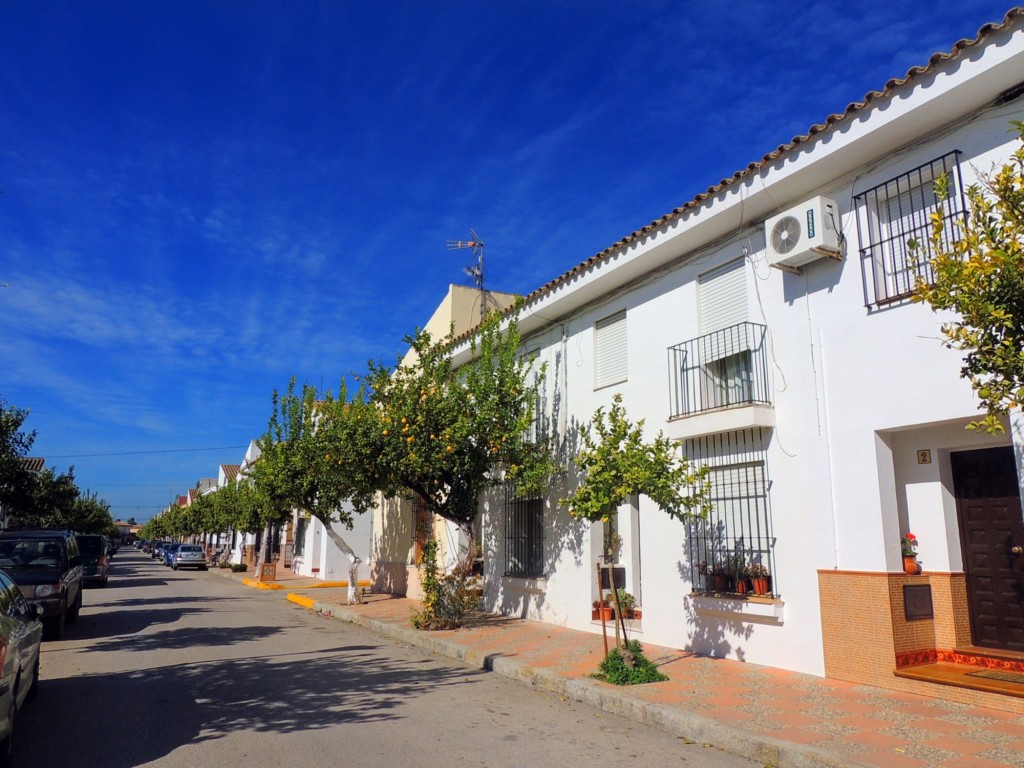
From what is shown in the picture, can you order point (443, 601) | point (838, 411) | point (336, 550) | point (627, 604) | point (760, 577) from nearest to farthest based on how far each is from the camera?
point (838, 411) < point (760, 577) < point (627, 604) < point (443, 601) < point (336, 550)

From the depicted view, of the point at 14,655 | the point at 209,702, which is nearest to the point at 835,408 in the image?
the point at 209,702

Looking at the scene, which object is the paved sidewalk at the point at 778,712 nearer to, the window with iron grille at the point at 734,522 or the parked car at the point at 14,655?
the window with iron grille at the point at 734,522

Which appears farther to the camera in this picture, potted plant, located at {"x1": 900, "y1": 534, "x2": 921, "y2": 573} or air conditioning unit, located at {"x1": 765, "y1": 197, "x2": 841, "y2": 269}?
air conditioning unit, located at {"x1": 765, "y1": 197, "x2": 841, "y2": 269}

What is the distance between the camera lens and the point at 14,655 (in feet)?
18.2

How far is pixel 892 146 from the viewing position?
8.01 meters

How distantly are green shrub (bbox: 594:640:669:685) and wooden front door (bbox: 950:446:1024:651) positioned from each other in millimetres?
3361

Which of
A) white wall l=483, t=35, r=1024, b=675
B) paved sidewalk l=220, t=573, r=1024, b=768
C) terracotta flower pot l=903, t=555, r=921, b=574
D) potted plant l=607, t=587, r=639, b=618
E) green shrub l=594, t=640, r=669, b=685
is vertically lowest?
paved sidewalk l=220, t=573, r=1024, b=768

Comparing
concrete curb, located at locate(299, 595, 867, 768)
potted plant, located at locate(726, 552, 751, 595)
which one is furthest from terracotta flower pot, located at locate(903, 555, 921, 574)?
concrete curb, located at locate(299, 595, 867, 768)

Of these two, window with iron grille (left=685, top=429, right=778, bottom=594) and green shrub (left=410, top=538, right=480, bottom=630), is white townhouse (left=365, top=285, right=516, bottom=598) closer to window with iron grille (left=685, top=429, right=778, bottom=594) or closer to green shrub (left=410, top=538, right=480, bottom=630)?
green shrub (left=410, top=538, right=480, bottom=630)

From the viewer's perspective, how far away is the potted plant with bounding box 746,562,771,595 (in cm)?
891

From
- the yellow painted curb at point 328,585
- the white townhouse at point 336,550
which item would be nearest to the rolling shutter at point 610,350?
the yellow painted curb at point 328,585

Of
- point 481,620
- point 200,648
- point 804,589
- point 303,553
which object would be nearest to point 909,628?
point 804,589

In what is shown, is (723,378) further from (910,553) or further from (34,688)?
(34,688)

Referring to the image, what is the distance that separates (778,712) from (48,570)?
12143 mm
